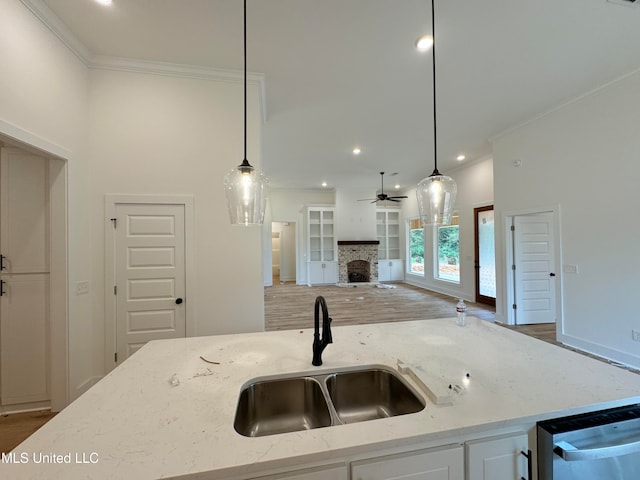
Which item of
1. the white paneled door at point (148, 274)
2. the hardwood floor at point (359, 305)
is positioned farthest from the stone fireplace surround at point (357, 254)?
the white paneled door at point (148, 274)

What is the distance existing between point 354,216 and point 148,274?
6.94 meters

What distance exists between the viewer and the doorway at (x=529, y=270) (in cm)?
459

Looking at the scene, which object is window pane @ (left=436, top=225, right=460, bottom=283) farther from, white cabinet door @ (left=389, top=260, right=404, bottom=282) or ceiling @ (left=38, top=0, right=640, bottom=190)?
ceiling @ (left=38, top=0, right=640, bottom=190)

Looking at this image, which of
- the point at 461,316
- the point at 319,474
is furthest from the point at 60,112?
the point at 461,316

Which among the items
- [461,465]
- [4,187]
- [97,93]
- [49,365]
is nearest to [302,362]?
[461,465]

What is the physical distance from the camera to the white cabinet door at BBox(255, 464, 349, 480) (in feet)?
2.72

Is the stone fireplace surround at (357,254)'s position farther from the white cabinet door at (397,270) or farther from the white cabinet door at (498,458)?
the white cabinet door at (498,458)

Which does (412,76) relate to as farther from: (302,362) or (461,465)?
(461,465)

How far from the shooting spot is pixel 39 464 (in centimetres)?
77

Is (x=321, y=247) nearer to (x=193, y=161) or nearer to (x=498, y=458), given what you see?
(x=193, y=161)

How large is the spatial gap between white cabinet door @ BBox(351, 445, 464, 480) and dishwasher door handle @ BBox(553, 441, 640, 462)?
35cm

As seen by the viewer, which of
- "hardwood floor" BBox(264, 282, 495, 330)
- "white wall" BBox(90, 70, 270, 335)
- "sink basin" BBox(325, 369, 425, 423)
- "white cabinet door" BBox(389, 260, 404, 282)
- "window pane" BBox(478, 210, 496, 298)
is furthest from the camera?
"white cabinet door" BBox(389, 260, 404, 282)

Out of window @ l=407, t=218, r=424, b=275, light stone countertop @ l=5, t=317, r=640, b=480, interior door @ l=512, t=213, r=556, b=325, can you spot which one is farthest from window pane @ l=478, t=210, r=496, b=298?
light stone countertop @ l=5, t=317, r=640, b=480

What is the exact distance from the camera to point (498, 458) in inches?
38.4
